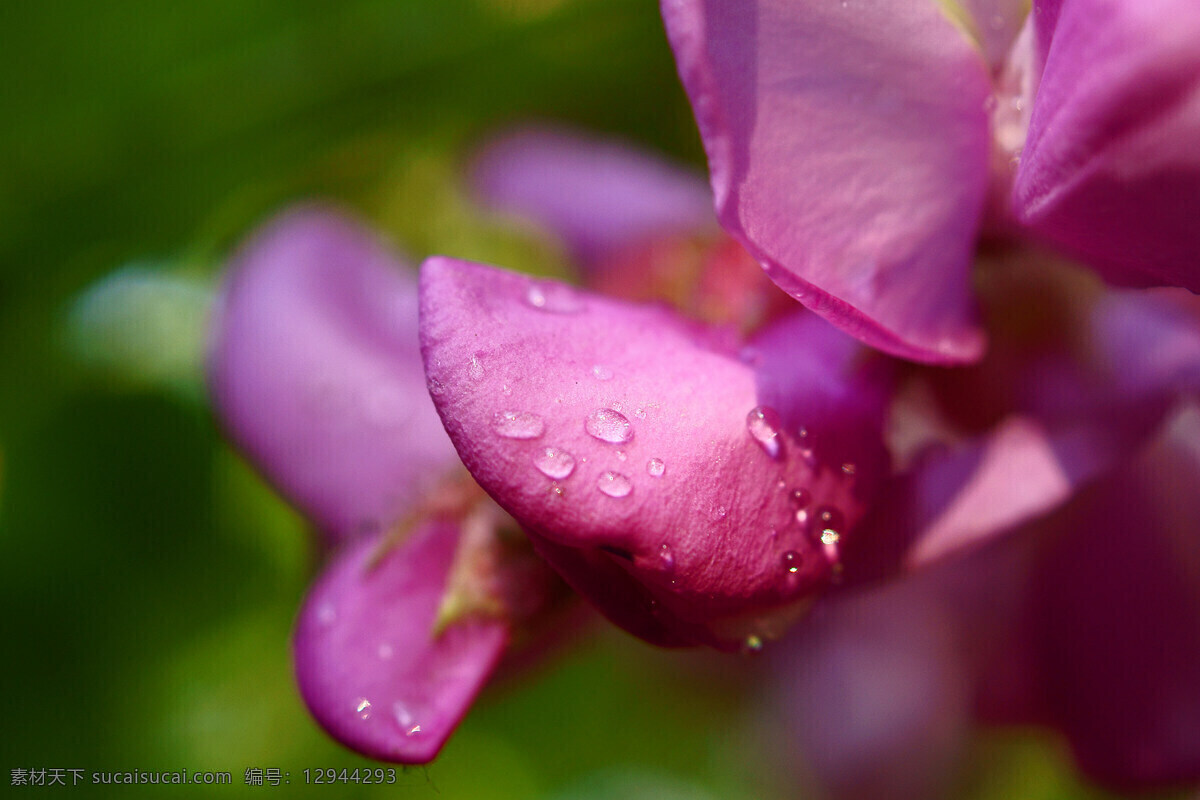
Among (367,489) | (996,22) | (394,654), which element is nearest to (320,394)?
(367,489)

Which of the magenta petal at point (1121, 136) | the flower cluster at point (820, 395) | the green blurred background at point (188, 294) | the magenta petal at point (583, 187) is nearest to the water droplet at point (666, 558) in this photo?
the flower cluster at point (820, 395)

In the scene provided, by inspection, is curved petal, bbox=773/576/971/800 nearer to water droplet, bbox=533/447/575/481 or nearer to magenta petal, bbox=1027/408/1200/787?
magenta petal, bbox=1027/408/1200/787

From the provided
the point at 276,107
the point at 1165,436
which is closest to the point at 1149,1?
the point at 1165,436

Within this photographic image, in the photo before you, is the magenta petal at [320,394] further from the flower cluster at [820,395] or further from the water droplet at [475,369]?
the water droplet at [475,369]

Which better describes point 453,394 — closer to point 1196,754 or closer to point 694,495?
point 694,495

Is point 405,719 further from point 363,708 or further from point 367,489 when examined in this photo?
point 367,489

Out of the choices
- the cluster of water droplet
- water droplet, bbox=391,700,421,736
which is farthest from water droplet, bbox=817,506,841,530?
water droplet, bbox=391,700,421,736
